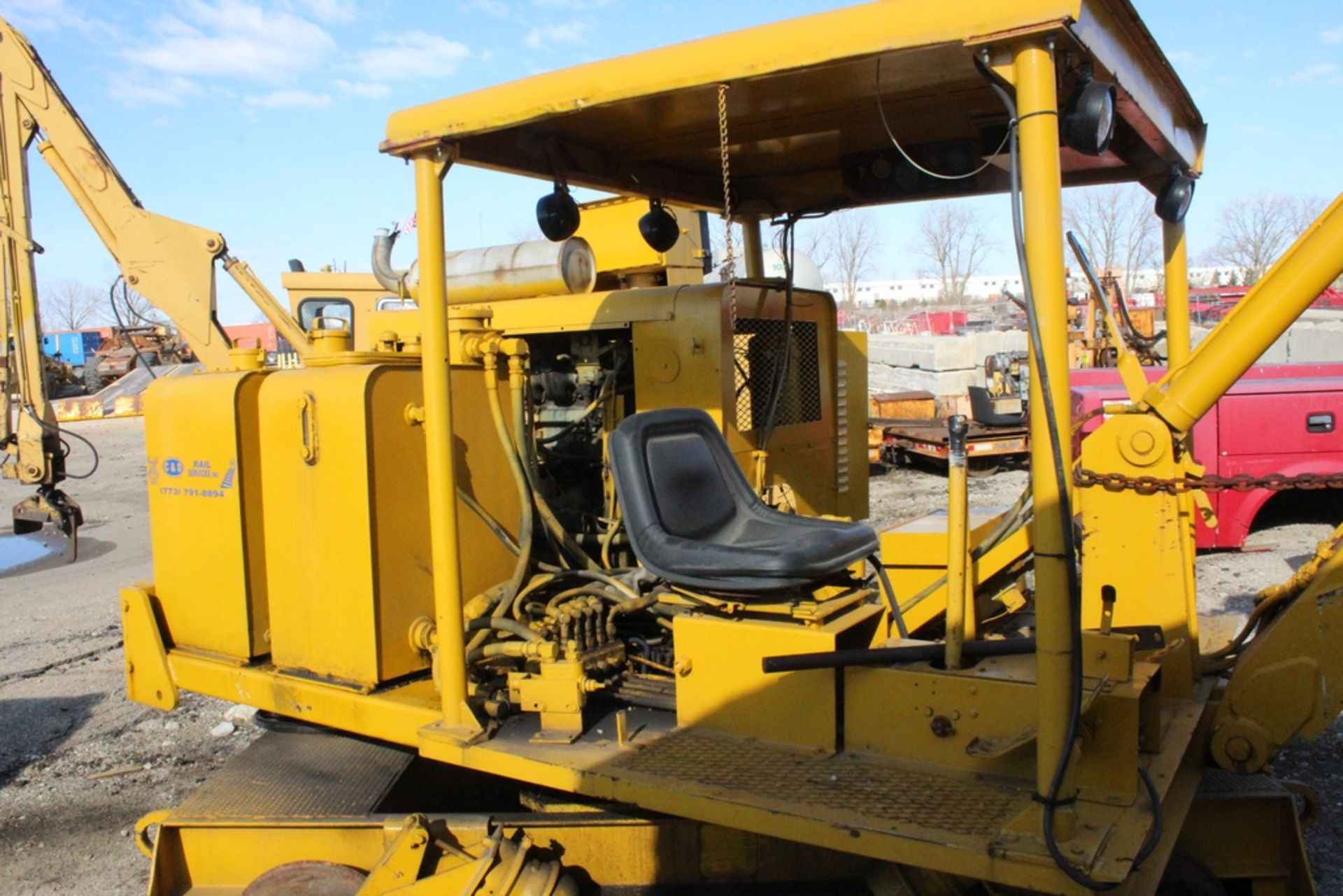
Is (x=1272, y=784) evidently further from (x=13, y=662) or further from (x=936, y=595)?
(x=13, y=662)

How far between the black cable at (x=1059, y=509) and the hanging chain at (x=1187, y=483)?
82 cm

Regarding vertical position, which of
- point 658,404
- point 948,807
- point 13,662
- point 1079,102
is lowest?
point 13,662

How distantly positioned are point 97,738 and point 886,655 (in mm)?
4284

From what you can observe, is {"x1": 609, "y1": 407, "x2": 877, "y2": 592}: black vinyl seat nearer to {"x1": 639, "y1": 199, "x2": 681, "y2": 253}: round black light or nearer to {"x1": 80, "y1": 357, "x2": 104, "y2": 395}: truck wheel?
{"x1": 639, "y1": 199, "x2": 681, "y2": 253}: round black light

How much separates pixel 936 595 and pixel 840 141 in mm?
1599

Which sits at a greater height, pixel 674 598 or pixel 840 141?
pixel 840 141

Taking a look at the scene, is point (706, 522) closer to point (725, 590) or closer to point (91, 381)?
point (725, 590)

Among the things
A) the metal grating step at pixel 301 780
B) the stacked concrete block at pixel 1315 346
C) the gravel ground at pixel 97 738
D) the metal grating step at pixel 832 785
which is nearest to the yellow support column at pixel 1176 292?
the gravel ground at pixel 97 738

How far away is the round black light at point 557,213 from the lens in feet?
11.3

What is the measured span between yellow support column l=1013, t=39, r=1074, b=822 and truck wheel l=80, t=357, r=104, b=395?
1248 inches

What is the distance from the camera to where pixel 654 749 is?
273cm

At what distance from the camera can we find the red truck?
7.03 m

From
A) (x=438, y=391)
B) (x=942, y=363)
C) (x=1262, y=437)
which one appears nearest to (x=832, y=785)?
(x=438, y=391)

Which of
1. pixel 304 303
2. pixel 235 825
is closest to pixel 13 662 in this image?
pixel 304 303
